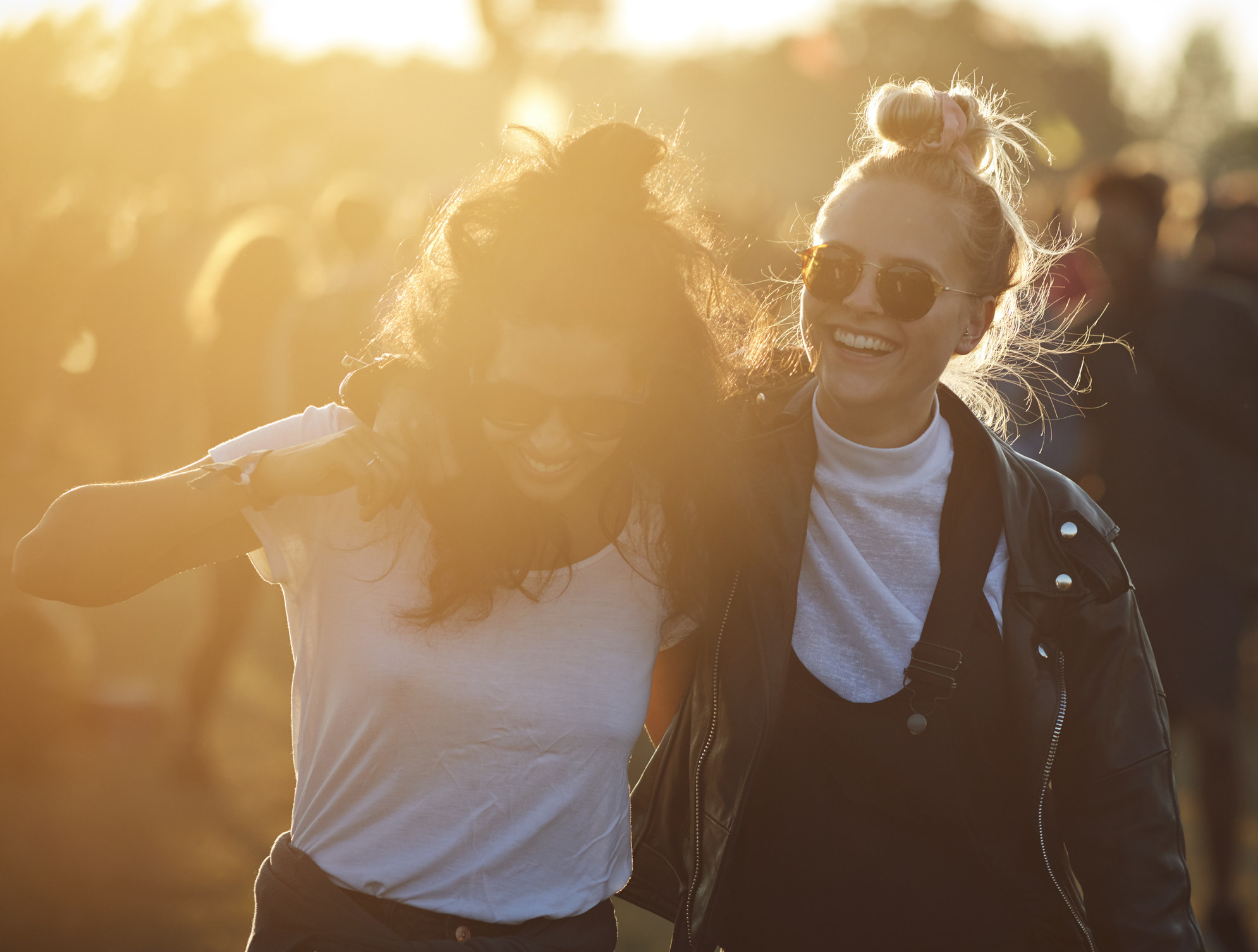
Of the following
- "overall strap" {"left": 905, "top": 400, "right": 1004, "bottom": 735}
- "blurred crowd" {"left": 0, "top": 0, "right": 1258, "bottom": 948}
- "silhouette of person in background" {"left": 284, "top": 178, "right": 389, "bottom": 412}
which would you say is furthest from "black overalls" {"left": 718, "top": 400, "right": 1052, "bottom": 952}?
"silhouette of person in background" {"left": 284, "top": 178, "right": 389, "bottom": 412}

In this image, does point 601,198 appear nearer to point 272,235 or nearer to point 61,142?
point 272,235

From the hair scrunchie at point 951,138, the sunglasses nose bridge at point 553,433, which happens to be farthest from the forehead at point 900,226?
the sunglasses nose bridge at point 553,433

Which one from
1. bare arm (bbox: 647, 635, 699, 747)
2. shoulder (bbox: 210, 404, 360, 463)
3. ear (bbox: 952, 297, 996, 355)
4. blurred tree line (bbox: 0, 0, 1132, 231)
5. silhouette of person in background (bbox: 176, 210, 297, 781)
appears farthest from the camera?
blurred tree line (bbox: 0, 0, 1132, 231)

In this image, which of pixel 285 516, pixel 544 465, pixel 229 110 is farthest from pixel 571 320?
pixel 229 110

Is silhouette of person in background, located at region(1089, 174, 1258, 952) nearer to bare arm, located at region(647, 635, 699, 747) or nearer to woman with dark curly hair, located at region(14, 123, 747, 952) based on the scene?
bare arm, located at region(647, 635, 699, 747)

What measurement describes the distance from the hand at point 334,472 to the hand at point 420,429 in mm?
100

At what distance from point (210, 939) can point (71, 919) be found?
1.74 ft

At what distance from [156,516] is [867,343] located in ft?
4.88

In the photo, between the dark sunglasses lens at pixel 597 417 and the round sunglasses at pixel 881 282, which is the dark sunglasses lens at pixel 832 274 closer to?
the round sunglasses at pixel 881 282

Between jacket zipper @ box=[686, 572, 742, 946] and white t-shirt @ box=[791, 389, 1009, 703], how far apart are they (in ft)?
0.54

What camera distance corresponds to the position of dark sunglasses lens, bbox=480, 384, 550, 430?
6.98 feet

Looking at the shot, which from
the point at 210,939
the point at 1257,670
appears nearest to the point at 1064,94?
the point at 1257,670

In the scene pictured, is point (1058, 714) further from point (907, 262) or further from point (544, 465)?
point (544, 465)

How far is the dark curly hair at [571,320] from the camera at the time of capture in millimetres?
2162
